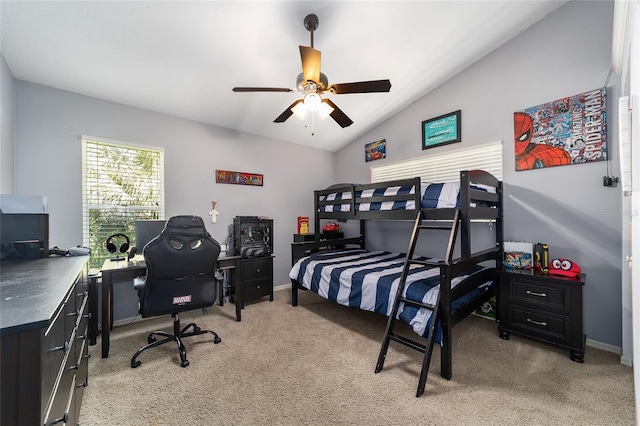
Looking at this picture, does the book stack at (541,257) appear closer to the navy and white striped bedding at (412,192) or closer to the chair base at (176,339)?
the navy and white striped bedding at (412,192)

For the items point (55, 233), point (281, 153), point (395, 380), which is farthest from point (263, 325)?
point (281, 153)

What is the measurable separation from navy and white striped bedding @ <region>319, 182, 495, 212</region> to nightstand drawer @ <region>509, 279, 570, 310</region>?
3.34 feet

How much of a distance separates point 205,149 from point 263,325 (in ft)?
8.43

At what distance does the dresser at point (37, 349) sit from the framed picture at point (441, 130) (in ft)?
13.2

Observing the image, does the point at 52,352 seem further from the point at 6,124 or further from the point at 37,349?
the point at 6,124

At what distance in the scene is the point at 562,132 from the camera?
2715 mm

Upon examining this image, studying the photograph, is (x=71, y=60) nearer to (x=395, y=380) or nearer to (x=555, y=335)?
(x=395, y=380)

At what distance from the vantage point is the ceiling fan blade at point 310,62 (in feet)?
6.73

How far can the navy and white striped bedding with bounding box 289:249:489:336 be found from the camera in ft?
7.39

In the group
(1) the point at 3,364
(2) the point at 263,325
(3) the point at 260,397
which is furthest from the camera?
(2) the point at 263,325

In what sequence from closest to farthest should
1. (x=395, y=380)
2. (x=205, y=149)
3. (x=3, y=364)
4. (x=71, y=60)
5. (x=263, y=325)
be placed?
(x=3, y=364)
(x=395, y=380)
(x=71, y=60)
(x=263, y=325)
(x=205, y=149)

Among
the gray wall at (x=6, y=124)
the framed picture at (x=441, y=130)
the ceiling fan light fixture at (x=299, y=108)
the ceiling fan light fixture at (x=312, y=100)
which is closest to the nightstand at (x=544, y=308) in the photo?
the framed picture at (x=441, y=130)

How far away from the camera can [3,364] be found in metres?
0.70

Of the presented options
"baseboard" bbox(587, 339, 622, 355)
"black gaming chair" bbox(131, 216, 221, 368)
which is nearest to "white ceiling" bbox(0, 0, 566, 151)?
"black gaming chair" bbox(131, 216, 221, 368)
